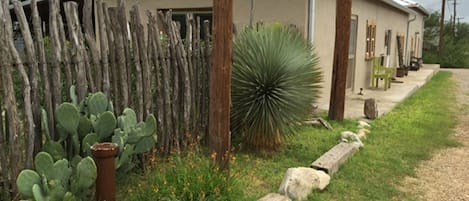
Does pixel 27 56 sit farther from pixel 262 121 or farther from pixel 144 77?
pixel 262 121

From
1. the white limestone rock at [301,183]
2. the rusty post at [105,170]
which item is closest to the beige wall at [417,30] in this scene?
the white limestone rock at [301,183]

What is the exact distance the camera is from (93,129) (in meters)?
3.54

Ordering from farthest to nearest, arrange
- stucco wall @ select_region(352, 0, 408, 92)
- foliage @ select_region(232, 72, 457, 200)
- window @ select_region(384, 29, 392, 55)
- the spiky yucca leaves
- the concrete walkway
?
1. window @ select_region(384, 29, 392, 55)
2. stucco wall @ select_region(352, 0, 408, 92)
3. the concrete walkway
4. the spiky yucca leaves
5. foliage @ select_region(232, 72, 457, 200)

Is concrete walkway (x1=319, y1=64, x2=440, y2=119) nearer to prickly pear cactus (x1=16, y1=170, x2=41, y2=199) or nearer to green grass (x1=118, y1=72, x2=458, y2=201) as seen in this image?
green grass (x1=118, y1=72, x2=458, y2=201)

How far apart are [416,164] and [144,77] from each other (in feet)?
11.8

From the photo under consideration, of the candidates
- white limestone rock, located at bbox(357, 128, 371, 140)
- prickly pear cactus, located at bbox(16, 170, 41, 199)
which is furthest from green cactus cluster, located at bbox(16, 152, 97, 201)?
white limestone rock, located at bbox(357, 128, 371, 140)

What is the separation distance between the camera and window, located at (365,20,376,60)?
1220 centimetres

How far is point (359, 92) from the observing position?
39.0 ft

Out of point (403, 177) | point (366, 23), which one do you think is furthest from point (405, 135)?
point (366, 23)

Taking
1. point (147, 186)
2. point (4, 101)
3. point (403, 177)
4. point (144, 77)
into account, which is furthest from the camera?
point (403, 177)

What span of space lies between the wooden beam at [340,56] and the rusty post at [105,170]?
5.19 meters

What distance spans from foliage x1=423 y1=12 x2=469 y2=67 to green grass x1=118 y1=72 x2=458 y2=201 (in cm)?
2454

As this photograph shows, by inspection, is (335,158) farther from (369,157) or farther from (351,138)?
(351,138)

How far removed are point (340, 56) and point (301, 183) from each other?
3888 mm
